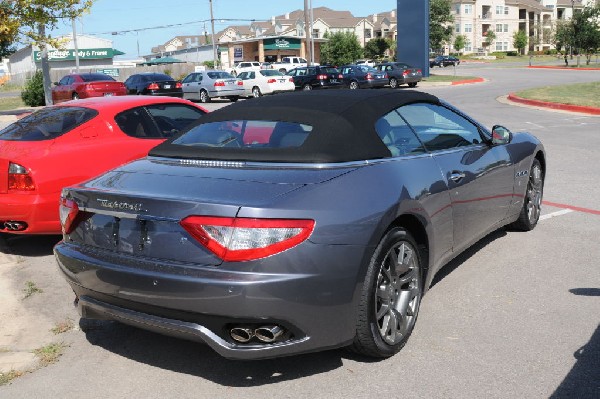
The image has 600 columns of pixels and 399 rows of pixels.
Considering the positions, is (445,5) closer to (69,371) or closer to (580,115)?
(580,115)

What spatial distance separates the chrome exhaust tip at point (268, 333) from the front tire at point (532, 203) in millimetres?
3745

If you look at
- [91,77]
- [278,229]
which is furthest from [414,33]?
[278,229]

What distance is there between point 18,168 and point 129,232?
3.06 metres

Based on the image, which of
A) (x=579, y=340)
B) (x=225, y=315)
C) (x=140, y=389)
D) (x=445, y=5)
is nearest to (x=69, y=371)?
(x=140, y=389)

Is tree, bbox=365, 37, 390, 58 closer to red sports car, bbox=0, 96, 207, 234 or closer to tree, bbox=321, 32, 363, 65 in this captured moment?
tree, bbox=321, 32, 363, 65

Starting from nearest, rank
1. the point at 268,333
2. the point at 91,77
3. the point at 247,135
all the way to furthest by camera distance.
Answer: the point at 268,333
the point at 247,135
the point at 91,77

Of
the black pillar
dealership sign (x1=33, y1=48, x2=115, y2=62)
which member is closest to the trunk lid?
the black pillar

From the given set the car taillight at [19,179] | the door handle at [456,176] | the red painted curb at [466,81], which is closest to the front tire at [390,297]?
the door handle at [456,176]

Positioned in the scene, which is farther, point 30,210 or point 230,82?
point 230,82

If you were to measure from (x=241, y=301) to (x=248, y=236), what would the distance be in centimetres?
32

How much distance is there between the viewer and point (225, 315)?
324 cm

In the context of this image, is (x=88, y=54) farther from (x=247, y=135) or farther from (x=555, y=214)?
(x=247, y=135)

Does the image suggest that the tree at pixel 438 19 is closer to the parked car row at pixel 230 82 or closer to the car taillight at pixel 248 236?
the parked car row at pixel 230 82

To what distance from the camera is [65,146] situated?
638 cm
